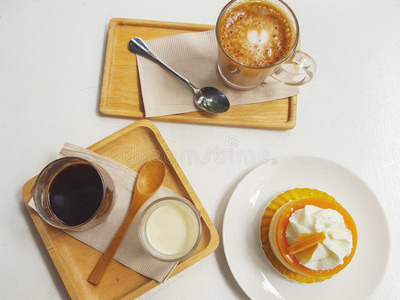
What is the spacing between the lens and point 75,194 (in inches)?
30.9

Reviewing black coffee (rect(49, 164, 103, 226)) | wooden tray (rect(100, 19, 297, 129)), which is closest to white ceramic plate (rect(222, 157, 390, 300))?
wooden tray (rect(100, 19, 297, 129))

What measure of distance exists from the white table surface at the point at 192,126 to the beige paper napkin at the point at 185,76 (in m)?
0.07

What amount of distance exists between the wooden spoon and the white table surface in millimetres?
112

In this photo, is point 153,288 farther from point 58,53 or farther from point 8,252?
point 58,53

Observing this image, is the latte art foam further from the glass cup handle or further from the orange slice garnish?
the orange slice garnish

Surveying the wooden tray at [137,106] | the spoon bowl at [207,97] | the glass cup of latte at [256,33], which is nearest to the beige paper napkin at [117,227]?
the wooden tray at [137,106]

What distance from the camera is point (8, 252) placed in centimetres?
88

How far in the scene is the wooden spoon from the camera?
2.62 feet

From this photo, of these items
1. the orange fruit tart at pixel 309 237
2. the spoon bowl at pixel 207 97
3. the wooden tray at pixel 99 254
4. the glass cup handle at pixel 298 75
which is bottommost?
the wooden tray at pixel 99 254

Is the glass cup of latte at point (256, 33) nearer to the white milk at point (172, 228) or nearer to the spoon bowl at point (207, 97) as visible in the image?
→ the spoon bowl at point (207, 97)

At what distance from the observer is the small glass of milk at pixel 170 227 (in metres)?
0.77

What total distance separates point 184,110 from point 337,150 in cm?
48

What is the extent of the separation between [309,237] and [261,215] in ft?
0.53

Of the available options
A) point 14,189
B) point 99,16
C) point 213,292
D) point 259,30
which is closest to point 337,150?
point 259,30
